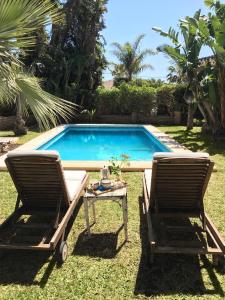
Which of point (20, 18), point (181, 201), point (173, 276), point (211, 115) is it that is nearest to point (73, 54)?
point (211, 115)

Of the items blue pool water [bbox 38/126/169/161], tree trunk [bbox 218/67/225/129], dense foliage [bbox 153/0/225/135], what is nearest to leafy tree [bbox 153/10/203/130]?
dense foliage [bbox 153/0/225/135]

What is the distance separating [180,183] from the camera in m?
4.28

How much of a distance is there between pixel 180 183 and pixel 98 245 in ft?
5.19

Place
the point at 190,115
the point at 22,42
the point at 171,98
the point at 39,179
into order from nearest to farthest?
the point at 22,42
the point at 39,179
the point at 190,115
the point at 171,98

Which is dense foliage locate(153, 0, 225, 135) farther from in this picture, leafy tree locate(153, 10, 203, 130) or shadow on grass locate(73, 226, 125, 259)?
shadow on grass locate(73, 226, 125, 259)

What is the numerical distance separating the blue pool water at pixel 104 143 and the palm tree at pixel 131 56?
15769mm

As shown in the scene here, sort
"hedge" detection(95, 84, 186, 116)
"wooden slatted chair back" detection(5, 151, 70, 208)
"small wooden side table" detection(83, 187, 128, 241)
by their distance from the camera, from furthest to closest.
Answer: "hedge" detection(95, 84, 186, 116), "small wooden side table" detection(83, 187, 128, 241), "wooden slatted chair back" detection(5, 151, 70, 208)

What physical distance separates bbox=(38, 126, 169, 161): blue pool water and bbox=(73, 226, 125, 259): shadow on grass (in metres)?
6.70

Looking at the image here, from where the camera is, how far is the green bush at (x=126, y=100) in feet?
69.8

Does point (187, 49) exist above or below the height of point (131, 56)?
below

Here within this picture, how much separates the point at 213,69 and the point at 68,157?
7721mm

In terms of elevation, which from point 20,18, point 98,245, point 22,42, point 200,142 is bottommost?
point 98,245

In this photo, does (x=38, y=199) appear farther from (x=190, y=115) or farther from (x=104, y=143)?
(x=190, y=115)

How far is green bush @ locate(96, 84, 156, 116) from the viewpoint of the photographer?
21.3m
